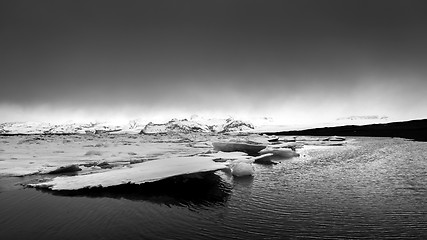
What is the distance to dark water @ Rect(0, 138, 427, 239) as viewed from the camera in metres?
5.84

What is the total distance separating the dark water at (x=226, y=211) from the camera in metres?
5.84

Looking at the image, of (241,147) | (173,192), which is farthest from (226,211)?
(241,147)

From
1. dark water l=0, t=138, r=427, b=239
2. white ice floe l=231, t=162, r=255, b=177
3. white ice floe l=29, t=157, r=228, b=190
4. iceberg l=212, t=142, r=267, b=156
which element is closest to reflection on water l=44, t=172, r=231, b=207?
dark water l=0, t=138, r=427, b=239

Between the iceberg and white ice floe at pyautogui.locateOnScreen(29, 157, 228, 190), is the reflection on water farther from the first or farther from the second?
the iceberg

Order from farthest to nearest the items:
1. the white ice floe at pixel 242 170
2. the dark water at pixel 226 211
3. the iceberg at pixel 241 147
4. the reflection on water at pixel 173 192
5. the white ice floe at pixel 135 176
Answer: the iceberg at pixel 241 147, the white ice floe at pixel 242 170, the white ice floe at pixel 135 176, the reflection on water at pixel 173 192, the dark water at pixel 226 211

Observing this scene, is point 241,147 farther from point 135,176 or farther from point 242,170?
point 135,176

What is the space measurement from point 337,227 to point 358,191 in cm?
389

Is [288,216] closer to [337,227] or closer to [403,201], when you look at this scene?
[337,227]

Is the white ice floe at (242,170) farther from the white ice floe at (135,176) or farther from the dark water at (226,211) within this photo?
the white ice floe at (135,176)

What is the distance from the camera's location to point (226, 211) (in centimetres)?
734

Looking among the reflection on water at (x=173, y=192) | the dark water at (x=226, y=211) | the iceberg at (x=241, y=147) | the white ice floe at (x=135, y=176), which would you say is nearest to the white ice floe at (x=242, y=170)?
the dark water at (x=226, y=211)

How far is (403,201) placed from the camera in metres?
8.09

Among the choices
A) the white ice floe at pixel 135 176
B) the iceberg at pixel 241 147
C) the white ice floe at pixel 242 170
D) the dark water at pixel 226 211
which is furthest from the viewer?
the iceberg at pixel 241 147

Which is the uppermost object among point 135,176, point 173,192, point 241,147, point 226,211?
point 241,147
